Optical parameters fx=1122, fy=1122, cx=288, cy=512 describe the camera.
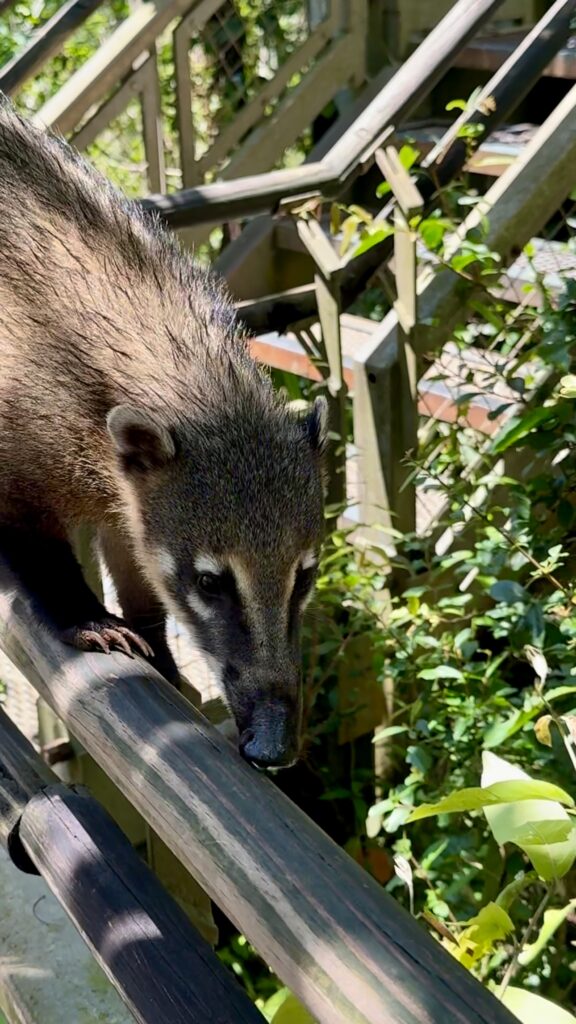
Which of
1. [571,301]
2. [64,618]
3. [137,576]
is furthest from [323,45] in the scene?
[64,618]

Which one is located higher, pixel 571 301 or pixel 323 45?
pixel 323 45

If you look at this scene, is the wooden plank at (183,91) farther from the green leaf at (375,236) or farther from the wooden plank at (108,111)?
the green leaf at (375,236)

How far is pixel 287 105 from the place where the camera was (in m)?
5.55

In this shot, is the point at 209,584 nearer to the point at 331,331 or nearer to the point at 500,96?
the point at 331,331

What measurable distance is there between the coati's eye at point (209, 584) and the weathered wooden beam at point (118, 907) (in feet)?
1.62

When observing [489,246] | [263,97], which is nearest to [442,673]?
[489,246]

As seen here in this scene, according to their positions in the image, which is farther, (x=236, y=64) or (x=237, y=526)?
(x=236, y=64)

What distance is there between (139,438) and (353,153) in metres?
1.46

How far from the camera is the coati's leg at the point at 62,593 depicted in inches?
84.9

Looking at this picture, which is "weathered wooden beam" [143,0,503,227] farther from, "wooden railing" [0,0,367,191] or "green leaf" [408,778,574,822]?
"green leaf" [408,778,574,822]

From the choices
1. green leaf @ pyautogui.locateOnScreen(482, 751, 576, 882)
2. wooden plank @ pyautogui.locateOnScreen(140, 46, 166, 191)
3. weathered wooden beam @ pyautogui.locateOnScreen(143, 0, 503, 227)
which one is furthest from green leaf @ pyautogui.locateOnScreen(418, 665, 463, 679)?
wooden plank @ pyautogui.locateOnScreen(140, 46, 166, 191)

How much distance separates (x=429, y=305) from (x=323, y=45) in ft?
9.29

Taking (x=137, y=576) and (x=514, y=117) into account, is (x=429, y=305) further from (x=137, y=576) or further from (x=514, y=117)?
(x=514, y=117)

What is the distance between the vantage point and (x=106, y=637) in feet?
7.18
